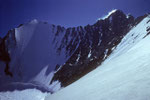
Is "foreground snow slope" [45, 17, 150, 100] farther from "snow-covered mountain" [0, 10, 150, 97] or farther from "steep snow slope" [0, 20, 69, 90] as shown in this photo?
"snow-covered mountain" [0, 10, 150, 97]

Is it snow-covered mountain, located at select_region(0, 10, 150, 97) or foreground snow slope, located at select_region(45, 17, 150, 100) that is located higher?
snow-covered mountain, located at select_region(0, 10, 150, 97)

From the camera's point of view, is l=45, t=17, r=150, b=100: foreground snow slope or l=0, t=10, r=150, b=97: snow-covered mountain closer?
l=45, t=17, r=150, b=100: foreground snow slope

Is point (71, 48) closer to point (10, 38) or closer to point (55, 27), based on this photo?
point (55, 27)

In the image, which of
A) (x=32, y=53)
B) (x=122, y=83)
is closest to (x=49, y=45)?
(x=32, y=53)

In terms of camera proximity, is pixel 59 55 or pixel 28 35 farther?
pixel 28 35

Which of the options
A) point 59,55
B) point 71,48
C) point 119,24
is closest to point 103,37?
point 119,24

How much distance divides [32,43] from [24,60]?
2180cm

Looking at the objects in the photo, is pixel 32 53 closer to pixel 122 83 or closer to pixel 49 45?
pixel 49 45

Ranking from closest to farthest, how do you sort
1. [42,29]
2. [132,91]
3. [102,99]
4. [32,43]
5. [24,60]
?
[132,91] → [102,99] → [24,60] → [32,43] → [42,29]

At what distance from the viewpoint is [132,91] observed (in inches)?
157

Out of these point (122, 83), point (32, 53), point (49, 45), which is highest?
point (49, 45)

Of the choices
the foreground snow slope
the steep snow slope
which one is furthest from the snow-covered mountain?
the foreground snow slope

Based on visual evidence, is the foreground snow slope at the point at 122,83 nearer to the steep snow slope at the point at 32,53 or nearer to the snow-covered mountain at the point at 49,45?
the steep snow slope at the point at 32,53

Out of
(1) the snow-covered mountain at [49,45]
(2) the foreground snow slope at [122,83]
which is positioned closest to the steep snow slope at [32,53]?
(1) the snow-covered mountain at [49,45]
